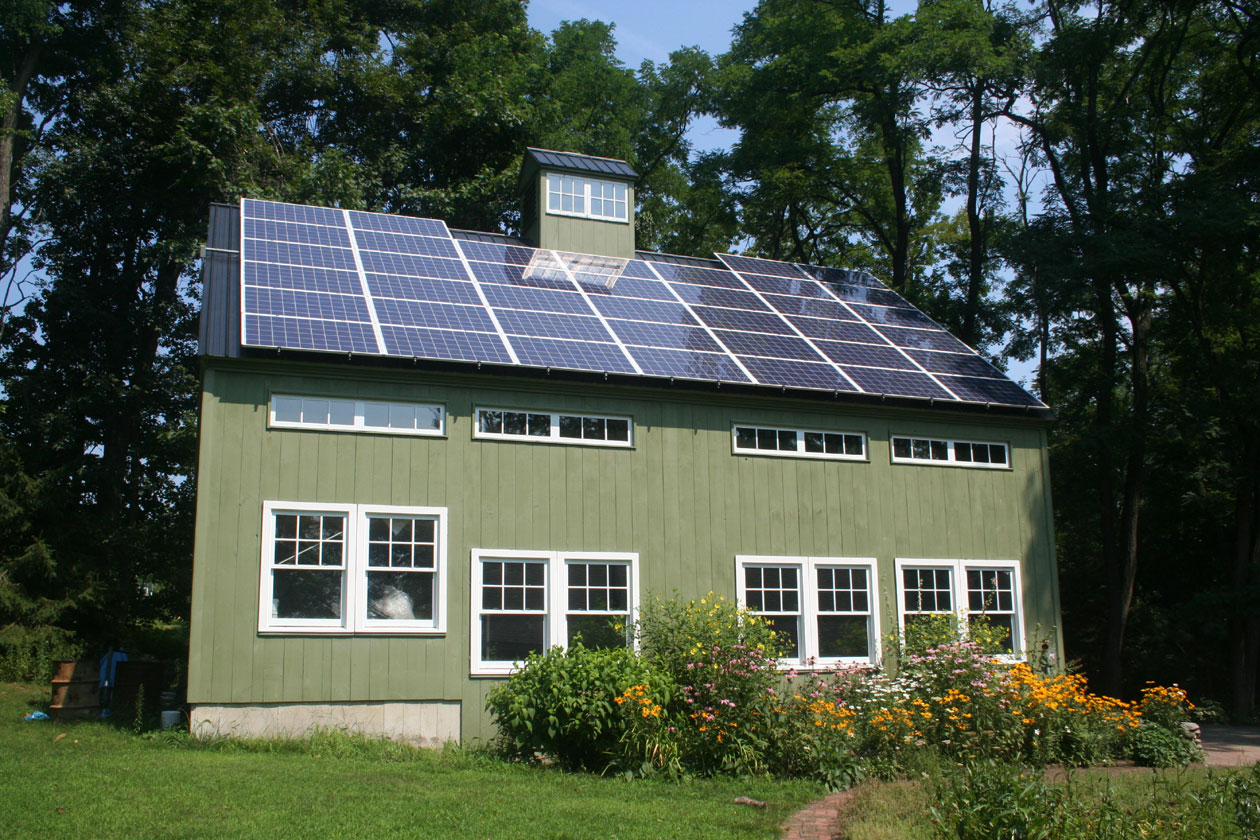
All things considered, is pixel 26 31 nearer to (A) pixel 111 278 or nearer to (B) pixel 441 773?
(A) pixel 111 278

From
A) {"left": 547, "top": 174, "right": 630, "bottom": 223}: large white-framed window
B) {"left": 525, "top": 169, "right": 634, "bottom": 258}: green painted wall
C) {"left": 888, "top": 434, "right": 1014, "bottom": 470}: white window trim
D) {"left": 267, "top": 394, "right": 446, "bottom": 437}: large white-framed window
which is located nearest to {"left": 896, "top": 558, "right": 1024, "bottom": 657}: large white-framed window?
{"left": 888, "top": 434, "right": 1014, "bottom": 470}: white window trim

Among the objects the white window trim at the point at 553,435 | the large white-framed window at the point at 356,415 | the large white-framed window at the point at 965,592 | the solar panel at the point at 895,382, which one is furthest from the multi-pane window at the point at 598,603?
the solar panel at the point at 895,382

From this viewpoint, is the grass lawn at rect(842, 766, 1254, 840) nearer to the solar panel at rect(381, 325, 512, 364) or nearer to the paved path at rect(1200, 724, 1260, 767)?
the paved path at rect(1200, 724, 1260, 767)

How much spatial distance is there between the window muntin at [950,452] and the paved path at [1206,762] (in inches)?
219

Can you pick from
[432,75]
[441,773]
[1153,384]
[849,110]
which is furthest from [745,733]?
[432,75]

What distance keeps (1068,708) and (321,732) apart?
31.5 feet

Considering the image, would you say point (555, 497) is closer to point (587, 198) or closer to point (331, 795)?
point (331, 795)

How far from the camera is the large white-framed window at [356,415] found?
13.5 m

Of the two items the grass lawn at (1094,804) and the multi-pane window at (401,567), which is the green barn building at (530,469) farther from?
the grass lawn at (1094,804)

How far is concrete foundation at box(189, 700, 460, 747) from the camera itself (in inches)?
492

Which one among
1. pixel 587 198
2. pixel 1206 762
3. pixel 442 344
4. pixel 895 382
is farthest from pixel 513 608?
pixel 1206 762

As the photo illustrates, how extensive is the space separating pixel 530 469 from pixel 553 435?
0.64 metres

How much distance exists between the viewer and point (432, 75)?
104ft

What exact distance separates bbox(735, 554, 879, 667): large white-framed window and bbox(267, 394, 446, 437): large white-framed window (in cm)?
527
